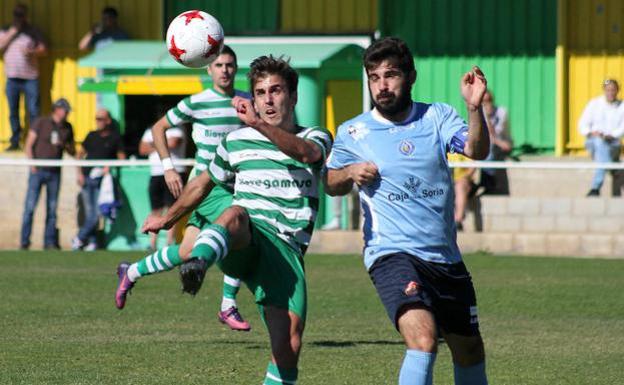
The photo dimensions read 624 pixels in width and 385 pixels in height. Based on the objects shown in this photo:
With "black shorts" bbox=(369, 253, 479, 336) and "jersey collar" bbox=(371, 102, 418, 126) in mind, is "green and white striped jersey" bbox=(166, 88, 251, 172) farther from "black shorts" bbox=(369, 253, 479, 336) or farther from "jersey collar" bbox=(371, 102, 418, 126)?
"black shorts" bbox=(369, 253, 479, 336)

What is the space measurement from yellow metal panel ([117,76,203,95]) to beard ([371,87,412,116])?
1433cm

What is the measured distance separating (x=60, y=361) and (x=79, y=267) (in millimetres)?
7059

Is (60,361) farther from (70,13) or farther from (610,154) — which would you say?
(70,13)

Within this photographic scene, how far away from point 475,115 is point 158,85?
15364 mm

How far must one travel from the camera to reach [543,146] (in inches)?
899

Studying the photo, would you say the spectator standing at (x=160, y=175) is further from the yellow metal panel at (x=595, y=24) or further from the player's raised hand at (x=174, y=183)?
the player's raised hand at (x=174, y=183)

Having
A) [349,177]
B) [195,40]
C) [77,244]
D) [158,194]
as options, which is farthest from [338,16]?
[349,177]

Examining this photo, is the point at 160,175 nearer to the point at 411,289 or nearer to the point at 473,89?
the point at 411,289

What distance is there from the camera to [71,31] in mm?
24406

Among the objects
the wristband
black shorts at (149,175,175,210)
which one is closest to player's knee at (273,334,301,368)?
the wristband

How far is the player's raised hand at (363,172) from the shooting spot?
7.35m

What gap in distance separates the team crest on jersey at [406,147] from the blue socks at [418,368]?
1.00 metres

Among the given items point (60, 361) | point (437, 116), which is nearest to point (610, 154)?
point (60, 361)

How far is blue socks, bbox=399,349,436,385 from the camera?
23.1ft
